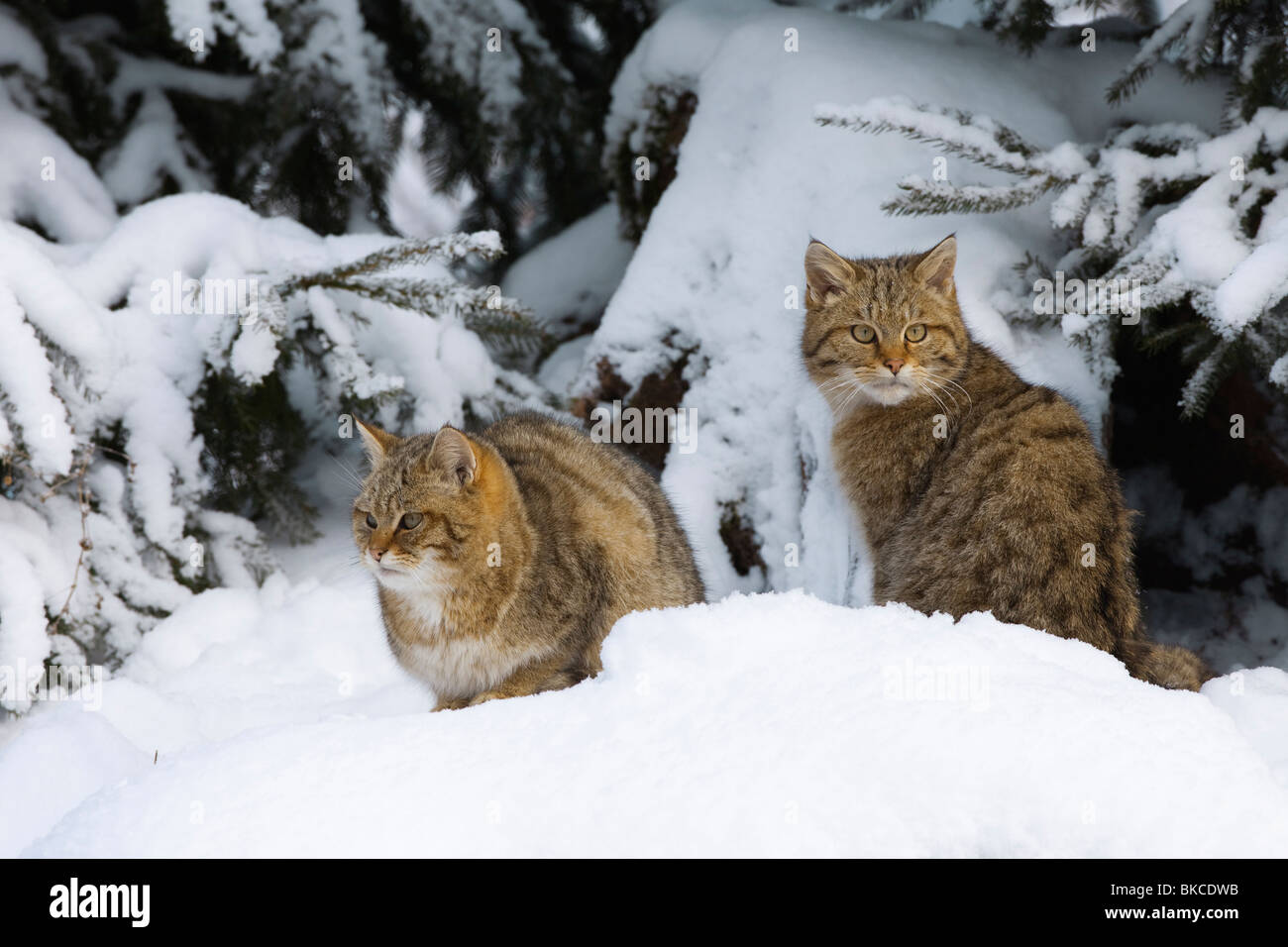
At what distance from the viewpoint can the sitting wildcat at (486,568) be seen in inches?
117

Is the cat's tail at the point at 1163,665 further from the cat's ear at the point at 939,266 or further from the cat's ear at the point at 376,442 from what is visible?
the cat's ear at the point at 376,442

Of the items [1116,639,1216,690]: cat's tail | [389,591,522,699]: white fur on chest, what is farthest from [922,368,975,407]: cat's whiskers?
[389,591,522,699]: white fur on chest

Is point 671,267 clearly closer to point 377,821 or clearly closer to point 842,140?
point 842,140

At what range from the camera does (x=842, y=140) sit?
4.61m

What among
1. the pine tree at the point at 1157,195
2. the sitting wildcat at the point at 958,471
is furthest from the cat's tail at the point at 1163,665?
the pine tree at the point at 1157,195

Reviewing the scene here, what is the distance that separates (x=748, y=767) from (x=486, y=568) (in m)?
1.33

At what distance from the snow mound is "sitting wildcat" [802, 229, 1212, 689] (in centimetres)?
69

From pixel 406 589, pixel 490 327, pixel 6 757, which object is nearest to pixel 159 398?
pixel 490 327

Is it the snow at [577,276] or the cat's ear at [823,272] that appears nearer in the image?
the cat's ear at [823,272]

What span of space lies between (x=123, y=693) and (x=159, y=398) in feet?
3.66

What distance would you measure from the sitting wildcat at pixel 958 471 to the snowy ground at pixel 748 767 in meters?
0.65

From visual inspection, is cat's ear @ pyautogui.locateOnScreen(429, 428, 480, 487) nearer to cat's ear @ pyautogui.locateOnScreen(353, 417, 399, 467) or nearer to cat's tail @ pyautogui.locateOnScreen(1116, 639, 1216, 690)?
cat's ear @ pyautogui.locateOnScreen(353, 417, 399, 467)

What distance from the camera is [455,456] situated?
2996 millimetres

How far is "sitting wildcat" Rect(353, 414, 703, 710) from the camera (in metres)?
2.97
